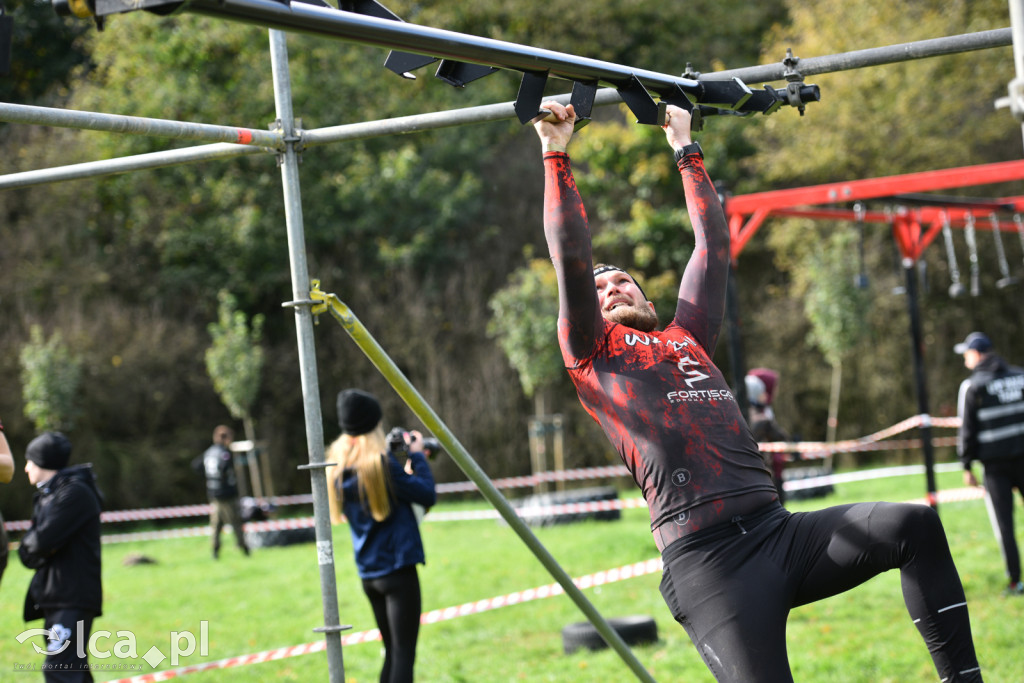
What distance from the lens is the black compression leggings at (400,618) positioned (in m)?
4.91

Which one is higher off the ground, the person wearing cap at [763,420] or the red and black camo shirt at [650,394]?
the red and black camo shirt at [650,394]

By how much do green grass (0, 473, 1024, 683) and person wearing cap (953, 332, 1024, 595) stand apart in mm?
398

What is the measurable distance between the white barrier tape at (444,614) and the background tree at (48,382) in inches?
430

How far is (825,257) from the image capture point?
1909 centimetres

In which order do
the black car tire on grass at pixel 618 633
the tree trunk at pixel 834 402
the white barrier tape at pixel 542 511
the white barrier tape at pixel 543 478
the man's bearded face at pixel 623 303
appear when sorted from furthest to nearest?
the tree trunk at pixel 834 402, the white barrier tape at pixel 543 478, the white barrier tape at pixel 542 511, the black car tire on grass at pixel 618 633, the man's bearded face at pixel 623 303

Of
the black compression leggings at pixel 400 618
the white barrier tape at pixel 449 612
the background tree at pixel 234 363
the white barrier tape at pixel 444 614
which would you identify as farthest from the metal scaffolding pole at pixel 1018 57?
the background tree at pixel 234 363

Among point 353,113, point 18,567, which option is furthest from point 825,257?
point 18,567

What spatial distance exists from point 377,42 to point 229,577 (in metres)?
9.42

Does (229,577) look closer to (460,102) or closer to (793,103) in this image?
(793,103)

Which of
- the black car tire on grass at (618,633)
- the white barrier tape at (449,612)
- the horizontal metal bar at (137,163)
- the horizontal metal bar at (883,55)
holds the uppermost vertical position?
the horizontal metal bar at (883,55)

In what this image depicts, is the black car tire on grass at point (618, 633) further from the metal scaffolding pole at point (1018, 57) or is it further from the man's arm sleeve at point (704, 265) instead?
the metal scaffolding pole at point (1018, 57)

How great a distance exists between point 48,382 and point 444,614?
11348mm

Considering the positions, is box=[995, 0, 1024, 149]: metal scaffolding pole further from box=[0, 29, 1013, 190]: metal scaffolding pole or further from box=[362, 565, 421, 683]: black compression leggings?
box=[362, 565, 421, 683]: black compression leggings
